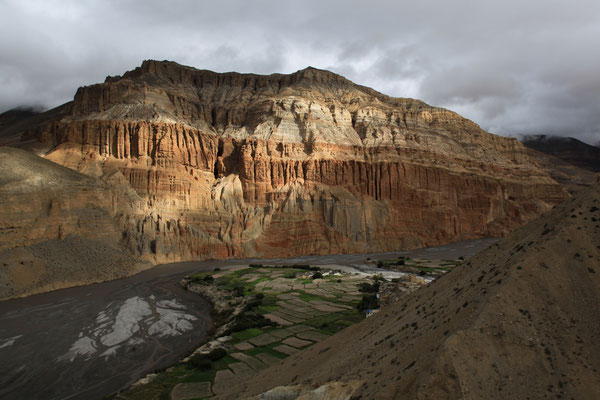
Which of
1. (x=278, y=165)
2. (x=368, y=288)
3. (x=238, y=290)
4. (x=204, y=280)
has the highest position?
(x=278, y=165)

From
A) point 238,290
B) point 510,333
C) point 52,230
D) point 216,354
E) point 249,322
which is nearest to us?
point 510,333

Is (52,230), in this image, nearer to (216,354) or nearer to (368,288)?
(216,354)

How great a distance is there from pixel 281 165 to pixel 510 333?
2795 inches

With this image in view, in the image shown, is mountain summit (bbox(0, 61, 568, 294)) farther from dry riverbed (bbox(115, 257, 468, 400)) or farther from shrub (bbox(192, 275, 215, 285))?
dry riverbed (bbox(115, 257, 468, 400))

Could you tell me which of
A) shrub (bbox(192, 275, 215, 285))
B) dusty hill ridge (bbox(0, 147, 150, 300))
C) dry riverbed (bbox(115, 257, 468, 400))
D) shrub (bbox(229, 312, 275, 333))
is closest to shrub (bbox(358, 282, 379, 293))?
dry riverbed (bbox(115, 257, 468, 400))

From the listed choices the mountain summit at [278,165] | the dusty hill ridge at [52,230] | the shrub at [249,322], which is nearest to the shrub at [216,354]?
the shrub at [249,322]

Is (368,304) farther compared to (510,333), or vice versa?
(368,304)

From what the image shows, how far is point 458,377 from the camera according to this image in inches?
196

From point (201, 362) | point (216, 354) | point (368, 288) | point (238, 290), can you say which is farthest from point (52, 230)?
point (368, 288)

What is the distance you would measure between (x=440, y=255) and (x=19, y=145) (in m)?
87.3

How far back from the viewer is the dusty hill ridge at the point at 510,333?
5020 mm

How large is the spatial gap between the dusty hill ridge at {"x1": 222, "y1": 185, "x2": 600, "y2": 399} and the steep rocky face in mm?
51920

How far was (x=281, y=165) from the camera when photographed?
75.4 meters

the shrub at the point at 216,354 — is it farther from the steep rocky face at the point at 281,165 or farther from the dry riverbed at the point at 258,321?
the steep rocky face at the point at 281,165
